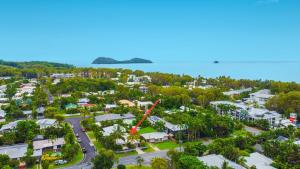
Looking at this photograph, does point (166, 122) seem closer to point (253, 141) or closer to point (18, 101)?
point (253, 141)

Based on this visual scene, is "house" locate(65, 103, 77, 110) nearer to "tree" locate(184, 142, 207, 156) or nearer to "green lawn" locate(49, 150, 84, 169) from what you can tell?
"green lawn" locate(49, 150, 84, 169)

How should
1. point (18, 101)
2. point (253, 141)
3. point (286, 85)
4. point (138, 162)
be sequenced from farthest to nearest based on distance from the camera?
point (286, 85), point (18, 101), point (253, 141), point (138, 162)

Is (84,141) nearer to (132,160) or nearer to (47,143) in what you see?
(47,143)

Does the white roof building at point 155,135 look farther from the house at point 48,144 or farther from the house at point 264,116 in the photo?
the house at point 264,116

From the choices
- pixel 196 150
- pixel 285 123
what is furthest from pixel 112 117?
pixel 285 123

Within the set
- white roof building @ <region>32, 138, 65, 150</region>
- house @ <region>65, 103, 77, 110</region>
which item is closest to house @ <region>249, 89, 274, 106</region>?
house @ <region>65, 103, 77, 110</region>

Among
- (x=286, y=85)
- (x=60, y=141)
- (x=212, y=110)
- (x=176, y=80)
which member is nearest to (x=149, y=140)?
(x=60, y=141)
